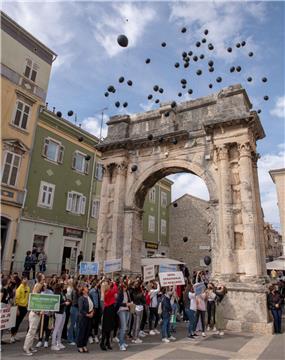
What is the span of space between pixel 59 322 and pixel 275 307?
281 inches

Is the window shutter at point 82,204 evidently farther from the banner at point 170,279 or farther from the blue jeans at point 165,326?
the blue jeans at point 165,326

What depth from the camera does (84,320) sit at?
7320mm

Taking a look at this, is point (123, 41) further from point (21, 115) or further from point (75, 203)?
point (75, 203)

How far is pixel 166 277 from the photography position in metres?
9.93

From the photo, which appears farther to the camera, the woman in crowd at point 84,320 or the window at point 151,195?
the window at point 151,195

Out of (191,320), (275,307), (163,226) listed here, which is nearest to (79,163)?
(163,226)

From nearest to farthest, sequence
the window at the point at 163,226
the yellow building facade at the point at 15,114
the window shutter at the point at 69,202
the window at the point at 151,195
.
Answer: the yellow building facade at the point at 15,114 → the window shutter at the point at 69,202 → the window at the point at 151,195 → the window at the point at 163,226

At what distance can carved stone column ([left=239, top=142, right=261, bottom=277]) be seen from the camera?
35.4 ft

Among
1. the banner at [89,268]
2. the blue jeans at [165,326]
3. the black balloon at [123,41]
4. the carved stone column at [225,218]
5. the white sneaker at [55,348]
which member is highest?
the black balloon at [123,41]

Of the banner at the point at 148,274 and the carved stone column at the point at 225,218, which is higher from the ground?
the carved stone column at the point at 225,218

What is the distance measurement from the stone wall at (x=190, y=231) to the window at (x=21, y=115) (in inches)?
626

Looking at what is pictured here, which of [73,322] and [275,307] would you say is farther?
[275,307]

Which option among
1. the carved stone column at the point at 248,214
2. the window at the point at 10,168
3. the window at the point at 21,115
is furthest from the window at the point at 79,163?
the carved stone column at the point at 248,214

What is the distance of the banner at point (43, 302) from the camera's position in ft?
23.2
